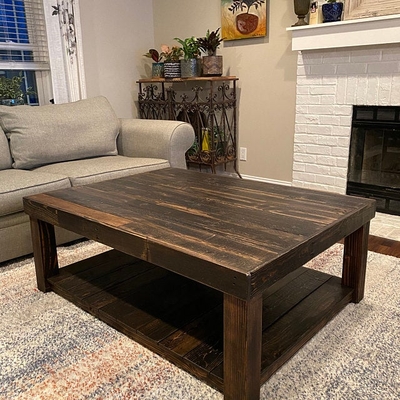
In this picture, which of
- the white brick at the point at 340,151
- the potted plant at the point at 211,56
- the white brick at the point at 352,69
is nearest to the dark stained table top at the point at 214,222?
the white brick at the point at 340,151

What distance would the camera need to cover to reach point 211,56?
3547 mm

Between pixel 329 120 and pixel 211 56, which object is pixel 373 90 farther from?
pixel 211 56

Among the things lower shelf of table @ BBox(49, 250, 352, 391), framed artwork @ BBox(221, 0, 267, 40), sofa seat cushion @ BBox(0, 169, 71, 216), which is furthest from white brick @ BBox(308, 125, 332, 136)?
sofa seat cushion @ BBox(0, 169, 71, 216)

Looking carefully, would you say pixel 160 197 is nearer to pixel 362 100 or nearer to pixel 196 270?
pixel 196 270

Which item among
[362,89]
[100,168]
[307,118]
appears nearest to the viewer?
[100,168]

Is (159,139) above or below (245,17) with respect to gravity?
below

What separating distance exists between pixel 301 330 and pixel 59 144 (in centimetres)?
194

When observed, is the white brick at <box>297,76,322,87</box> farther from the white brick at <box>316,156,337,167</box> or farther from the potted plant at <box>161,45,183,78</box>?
the potted plant at <box>161,45,183,78</box>

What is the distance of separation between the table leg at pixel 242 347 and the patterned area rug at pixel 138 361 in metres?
0.12

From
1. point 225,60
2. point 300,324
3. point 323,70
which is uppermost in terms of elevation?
point 225,60

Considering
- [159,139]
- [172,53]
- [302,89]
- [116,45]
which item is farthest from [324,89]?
[116,45]

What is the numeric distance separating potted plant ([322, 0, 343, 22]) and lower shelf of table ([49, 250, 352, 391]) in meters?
1.92

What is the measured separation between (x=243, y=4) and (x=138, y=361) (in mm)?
3043

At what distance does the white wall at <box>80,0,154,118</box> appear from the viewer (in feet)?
12.4
